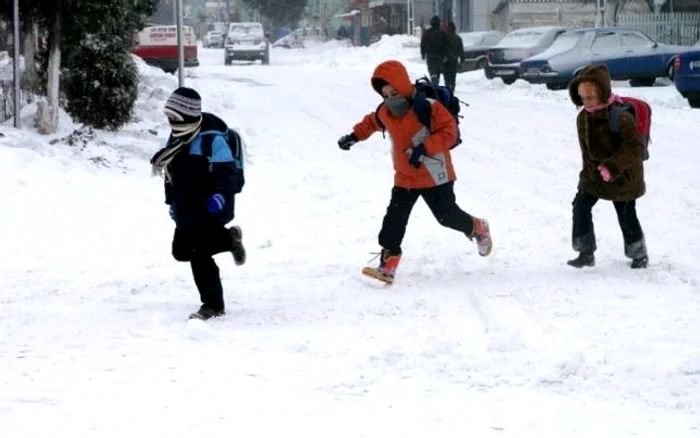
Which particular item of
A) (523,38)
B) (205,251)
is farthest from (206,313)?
(523,38)

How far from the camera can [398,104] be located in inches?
288

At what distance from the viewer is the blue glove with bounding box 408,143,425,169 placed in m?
7.30

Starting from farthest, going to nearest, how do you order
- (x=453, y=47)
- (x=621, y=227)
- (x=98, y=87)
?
(x=453, y=47), (x=98, y=87), (x=621, y=227)

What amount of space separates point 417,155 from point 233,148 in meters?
1.25

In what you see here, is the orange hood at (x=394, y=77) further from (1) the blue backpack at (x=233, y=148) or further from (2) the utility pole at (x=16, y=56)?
(2) the utility pole at (x=16, y=56)

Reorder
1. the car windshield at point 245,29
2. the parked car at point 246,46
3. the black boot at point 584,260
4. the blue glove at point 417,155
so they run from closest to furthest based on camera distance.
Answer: the blue glove at point 417,155, the black boot at point 584,260, the parked car at point 246,46, the car windshield at point 245,29

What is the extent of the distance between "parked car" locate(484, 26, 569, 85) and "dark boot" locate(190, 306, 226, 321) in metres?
23.3

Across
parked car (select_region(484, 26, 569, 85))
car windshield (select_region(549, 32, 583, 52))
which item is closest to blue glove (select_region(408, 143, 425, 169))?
car windshield (select_region(549, 32, 583, 52))

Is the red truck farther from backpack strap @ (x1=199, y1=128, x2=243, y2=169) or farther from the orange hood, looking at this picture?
backpack strap @ (x1=199, y1=128, x2=243, y2=169)

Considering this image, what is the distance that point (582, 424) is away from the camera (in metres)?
4.49

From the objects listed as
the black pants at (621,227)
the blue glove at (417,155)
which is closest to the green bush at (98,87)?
the blue glove at (417,155)

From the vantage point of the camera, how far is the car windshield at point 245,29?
51.1 metres

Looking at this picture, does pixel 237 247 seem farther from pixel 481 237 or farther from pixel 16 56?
pixel 16 56

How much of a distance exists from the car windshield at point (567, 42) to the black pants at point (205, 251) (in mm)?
21347
